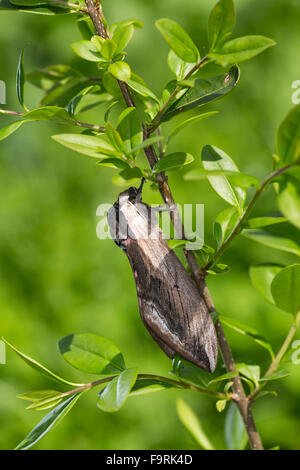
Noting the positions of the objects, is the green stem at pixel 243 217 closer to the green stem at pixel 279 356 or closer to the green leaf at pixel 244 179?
the green leaf at pixel 244 179

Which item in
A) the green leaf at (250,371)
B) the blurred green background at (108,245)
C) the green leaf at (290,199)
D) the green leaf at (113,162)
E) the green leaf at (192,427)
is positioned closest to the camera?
the green leaf at (290,199)

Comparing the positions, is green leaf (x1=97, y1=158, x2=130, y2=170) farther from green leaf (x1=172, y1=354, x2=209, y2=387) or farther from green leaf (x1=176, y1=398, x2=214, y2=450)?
green leaf (x1=176, y1=398, x2=214, y2=450)

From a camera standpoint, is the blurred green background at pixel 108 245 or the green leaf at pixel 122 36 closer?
the green leaf at pixel 122 36

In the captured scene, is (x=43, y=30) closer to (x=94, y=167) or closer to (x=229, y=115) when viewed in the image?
(x=94, y=167)

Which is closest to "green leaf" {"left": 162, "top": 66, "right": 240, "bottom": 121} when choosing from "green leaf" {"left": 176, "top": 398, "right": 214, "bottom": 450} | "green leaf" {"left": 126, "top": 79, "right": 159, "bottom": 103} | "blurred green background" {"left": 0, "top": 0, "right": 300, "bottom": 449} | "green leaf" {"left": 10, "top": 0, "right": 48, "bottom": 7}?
"green leaf" {"left": 126, "top": 79, "right": 159, "bottom": 103}

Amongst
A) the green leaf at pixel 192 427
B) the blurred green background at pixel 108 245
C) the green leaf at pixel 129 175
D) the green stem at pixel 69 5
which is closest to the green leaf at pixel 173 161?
the green leaf at pixel 129 175

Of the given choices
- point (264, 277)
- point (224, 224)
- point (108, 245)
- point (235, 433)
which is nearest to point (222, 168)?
point (224, 224)
